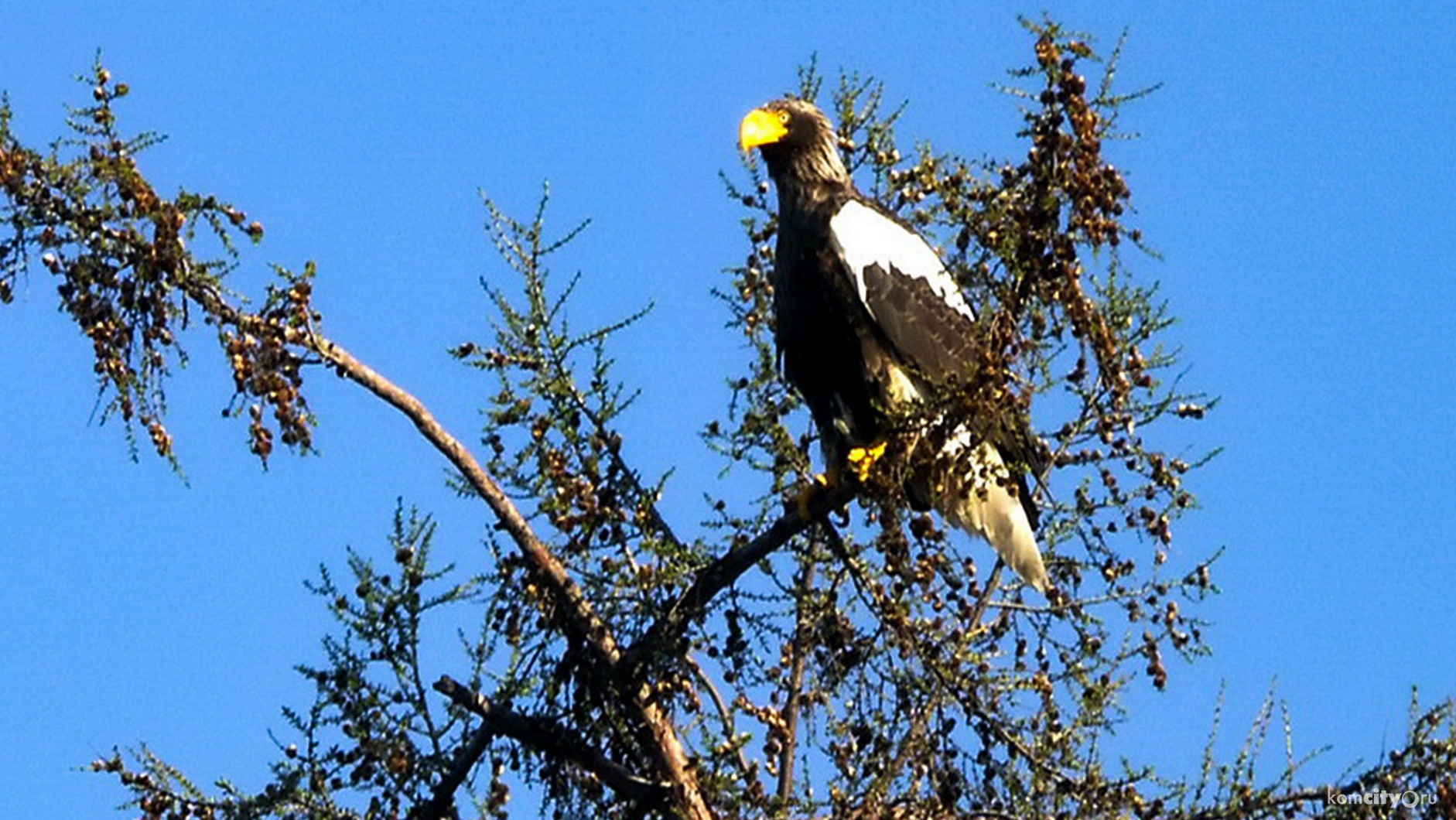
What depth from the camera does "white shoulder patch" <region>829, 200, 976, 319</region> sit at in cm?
742

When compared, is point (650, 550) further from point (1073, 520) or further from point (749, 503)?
point (1073, 520)

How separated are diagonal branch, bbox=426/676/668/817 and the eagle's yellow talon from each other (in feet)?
3.73

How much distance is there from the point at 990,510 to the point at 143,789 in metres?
3.14

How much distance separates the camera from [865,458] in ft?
21.8

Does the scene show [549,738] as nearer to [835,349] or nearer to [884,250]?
[835,349]

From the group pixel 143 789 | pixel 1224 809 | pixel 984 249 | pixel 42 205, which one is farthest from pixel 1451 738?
pixel 42 205

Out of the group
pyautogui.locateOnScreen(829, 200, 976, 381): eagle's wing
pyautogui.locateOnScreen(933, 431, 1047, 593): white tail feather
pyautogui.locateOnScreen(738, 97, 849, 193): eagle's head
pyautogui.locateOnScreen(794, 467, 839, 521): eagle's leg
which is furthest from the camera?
pyautogui.locateOnScreen(738, 97, 849, 193): eagle's head

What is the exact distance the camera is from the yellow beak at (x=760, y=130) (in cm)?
798

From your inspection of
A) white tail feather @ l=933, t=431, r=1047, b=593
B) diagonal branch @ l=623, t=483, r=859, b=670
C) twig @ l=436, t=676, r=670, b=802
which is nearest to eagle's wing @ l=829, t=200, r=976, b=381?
white tail feather @ l=933, t=431, r=1047, b=593

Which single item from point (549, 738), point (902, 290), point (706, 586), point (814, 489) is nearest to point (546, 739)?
point (549, 738)

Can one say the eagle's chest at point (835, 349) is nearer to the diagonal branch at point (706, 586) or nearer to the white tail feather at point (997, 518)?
the white tail feather at point (997, 518)

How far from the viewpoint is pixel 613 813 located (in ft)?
21.5

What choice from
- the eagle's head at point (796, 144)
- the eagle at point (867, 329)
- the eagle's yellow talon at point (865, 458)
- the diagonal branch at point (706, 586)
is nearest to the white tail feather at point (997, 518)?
the eagle at point (867, 329)

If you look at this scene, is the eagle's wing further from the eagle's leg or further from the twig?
the twig
